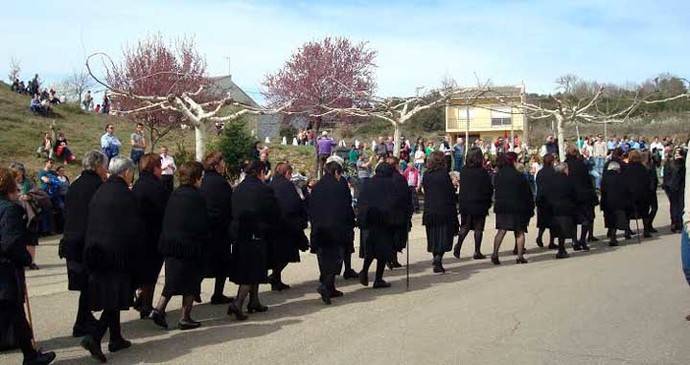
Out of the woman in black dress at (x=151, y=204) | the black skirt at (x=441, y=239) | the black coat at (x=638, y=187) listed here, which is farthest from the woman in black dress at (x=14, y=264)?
the black coat at (x=638, y=187)

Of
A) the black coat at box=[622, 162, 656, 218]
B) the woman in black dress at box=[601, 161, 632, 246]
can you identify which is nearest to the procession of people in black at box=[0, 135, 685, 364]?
the woman in black dress at box=[601, 161, 632, 246]

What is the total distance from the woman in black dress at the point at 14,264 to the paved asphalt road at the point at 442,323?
0.59 meters

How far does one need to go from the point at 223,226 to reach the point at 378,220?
253 centimetres

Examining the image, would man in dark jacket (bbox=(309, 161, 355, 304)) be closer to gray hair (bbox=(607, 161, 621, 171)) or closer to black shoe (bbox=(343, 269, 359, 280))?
black shoe (bbox=(343, 269, 359, 280))

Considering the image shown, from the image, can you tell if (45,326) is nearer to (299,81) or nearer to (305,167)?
(305,167)

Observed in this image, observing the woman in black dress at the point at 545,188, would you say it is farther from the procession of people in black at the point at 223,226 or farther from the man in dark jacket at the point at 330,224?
the man in dark jacket at the point at 330,224

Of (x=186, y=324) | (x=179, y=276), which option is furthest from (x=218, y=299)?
(x=179, y=276)

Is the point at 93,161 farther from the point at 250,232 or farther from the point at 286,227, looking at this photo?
the point at 286,227

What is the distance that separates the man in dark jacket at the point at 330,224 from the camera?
9.55m

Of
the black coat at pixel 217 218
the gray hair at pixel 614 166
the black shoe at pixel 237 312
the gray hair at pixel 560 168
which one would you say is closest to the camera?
the black shoe at pixel 237 312

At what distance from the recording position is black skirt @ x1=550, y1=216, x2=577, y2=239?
43.2ft

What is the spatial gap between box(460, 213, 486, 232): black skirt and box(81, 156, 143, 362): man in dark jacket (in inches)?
289

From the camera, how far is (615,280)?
10.5 m

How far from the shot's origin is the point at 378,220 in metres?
10.4
